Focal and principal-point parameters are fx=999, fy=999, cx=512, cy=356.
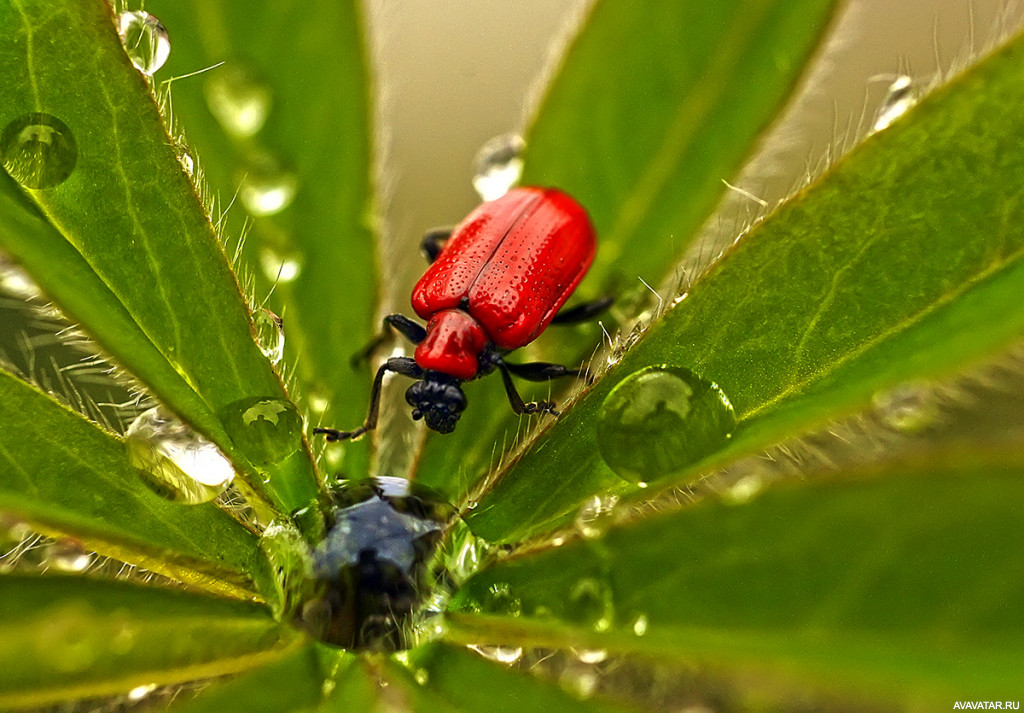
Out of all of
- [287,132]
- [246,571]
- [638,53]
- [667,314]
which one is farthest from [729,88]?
[246,571]

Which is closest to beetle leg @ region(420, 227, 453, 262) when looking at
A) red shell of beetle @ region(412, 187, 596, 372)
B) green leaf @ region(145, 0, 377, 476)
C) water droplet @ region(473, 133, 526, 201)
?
red shell of beetle @ region(412, 187, 596, 372)

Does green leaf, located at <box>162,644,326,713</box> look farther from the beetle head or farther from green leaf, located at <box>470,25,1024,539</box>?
the beetle head

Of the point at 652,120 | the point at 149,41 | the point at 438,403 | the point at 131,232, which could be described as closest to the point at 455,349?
the point at 438,403

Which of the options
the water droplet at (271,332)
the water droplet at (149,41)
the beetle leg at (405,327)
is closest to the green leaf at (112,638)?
the water droplet at (271,332)

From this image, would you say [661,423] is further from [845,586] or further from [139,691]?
[139,691]

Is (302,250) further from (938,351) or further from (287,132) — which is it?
(938,351)
